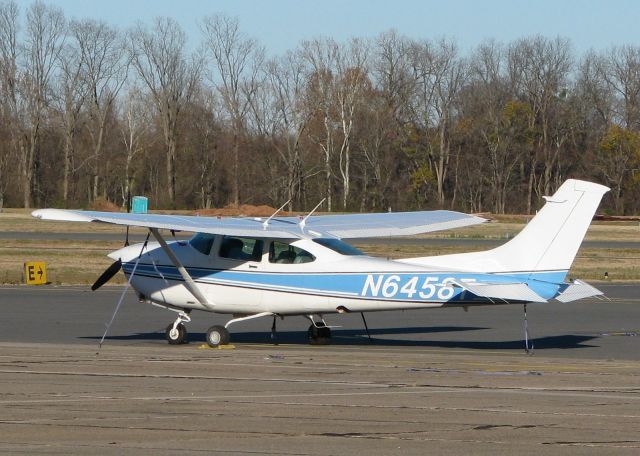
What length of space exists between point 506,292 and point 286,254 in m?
3.50

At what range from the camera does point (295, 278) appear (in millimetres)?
16594

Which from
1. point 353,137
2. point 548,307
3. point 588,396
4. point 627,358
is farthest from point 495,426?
point 353,137

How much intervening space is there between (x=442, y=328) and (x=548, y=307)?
510cm

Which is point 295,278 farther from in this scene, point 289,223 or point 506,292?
point 506,292

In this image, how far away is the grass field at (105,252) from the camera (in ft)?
104

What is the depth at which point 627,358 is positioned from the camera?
15.7m

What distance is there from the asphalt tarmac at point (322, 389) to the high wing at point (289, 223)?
1807 millimetres

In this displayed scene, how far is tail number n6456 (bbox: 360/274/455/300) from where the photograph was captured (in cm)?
1582

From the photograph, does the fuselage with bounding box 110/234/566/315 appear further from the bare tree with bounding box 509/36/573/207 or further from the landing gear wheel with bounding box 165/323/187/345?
the bare tree with bounding box 509/36/573/207

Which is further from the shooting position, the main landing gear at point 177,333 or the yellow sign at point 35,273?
the yellow sign at point 35,273

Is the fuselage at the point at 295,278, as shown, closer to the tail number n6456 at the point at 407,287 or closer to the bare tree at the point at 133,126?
the tail number n6456 at the point at 407,287


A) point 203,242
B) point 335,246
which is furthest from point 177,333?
point 335,246

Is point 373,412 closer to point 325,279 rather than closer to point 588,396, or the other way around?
point 588,396

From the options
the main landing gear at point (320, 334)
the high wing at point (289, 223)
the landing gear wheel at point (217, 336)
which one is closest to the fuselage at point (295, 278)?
the high wing at point (289, 223)
